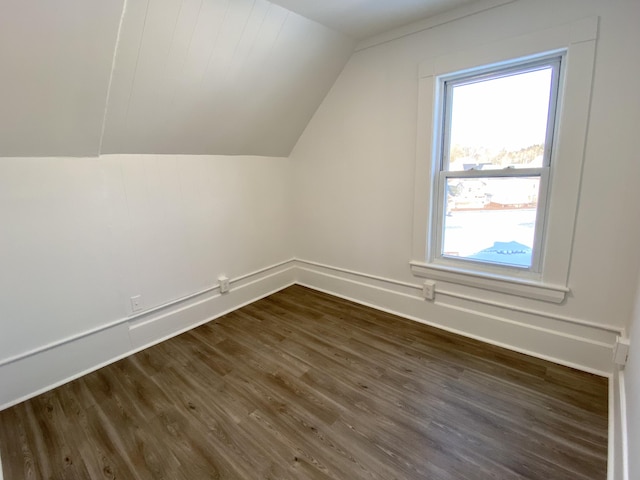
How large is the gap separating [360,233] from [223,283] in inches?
53.7

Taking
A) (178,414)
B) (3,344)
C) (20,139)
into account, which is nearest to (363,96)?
(20,139)

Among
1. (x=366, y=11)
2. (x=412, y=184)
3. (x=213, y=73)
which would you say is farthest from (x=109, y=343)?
(x=366, y=11)

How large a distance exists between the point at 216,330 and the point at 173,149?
1.51 metres

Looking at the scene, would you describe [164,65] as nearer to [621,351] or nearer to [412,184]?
[412,184]

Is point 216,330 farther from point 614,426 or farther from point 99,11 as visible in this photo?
point 614,426

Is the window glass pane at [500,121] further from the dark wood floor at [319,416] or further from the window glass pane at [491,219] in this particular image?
the dark wood floor at [319,416]

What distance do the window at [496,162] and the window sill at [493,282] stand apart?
0.11 m

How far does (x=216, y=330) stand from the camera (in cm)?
261

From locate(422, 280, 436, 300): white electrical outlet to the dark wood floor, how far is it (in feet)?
0.98

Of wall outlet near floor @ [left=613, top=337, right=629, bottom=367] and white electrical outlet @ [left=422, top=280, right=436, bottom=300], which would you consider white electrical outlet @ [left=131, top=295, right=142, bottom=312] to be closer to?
white electrical outlet @ [left=422, top=280, right=436, bottom=300]

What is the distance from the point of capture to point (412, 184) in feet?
8.05

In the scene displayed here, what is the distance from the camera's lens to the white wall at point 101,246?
1817mm

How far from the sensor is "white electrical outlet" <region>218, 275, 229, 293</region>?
2840 mm

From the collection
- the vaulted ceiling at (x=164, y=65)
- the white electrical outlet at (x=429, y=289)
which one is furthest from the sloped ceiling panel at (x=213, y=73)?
the white electrical outlet at (x=429, y=289)
